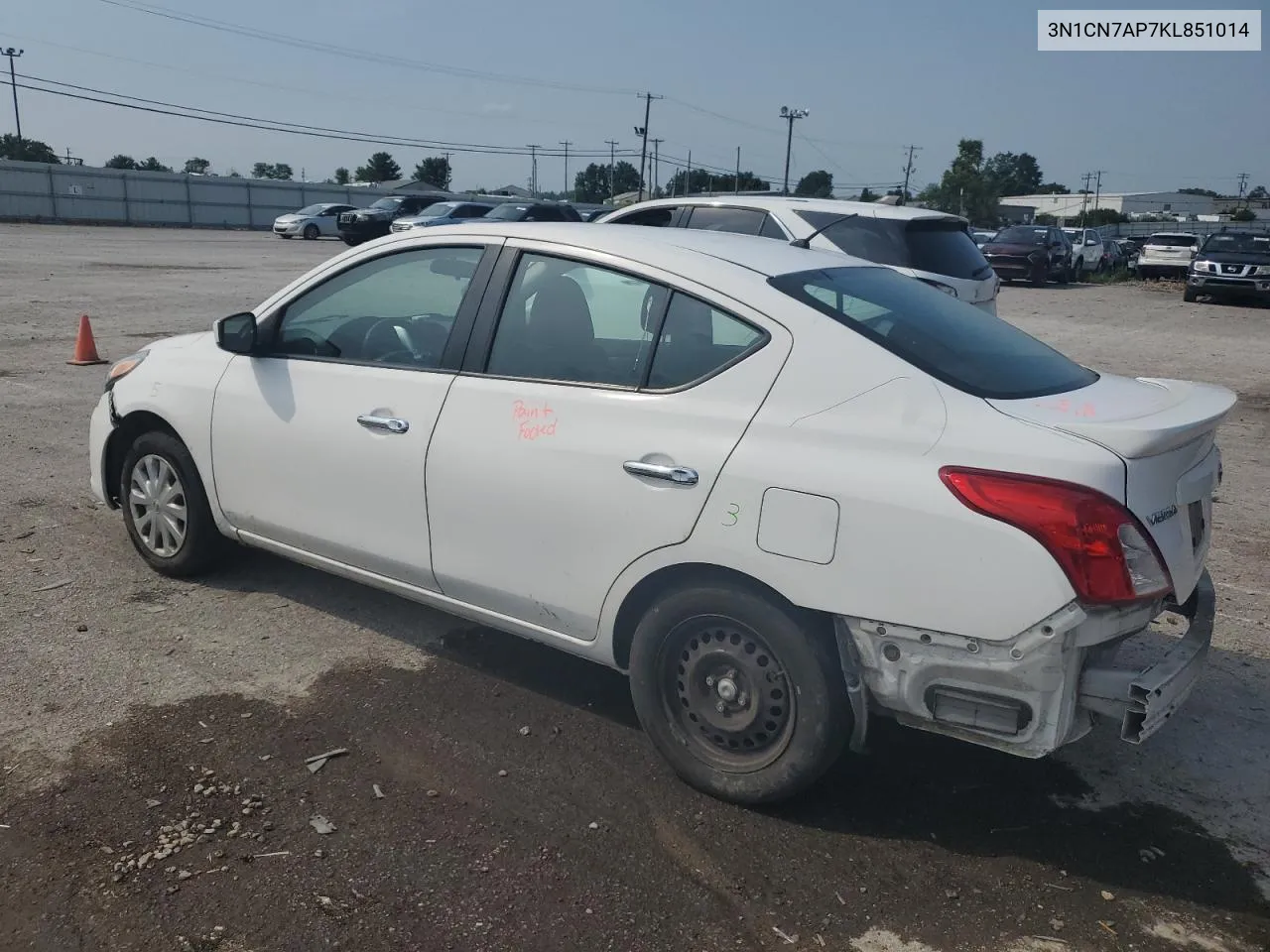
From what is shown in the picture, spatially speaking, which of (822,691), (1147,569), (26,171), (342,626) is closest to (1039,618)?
(1147,569)

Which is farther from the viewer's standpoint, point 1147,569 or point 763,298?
point 763,298

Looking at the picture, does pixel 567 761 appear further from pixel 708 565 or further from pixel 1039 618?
pixel 1039 618

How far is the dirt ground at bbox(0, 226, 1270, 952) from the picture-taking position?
2.85 m

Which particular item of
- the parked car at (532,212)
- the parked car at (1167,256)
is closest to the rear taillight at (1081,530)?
the parked car at (532,212)

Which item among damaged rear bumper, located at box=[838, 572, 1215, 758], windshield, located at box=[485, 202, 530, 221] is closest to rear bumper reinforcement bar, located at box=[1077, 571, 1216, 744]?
damaged rear bumper, located at box=[838, 572, 1215, 758]

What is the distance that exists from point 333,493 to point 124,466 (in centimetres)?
152

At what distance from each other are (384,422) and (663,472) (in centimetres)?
125

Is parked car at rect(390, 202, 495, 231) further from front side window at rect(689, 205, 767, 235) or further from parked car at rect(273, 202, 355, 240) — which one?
front side window at rect(689, 205, 767, 235)

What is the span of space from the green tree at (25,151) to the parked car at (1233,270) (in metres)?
65.7

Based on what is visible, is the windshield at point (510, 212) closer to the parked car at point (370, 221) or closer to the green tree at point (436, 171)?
the parked car at point (370, 221)

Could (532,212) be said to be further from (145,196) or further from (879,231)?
(145,196)

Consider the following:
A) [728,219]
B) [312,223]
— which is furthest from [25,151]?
[728,219]

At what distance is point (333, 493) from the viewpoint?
4.22 meters

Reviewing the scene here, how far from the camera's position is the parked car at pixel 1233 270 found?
947 inches
